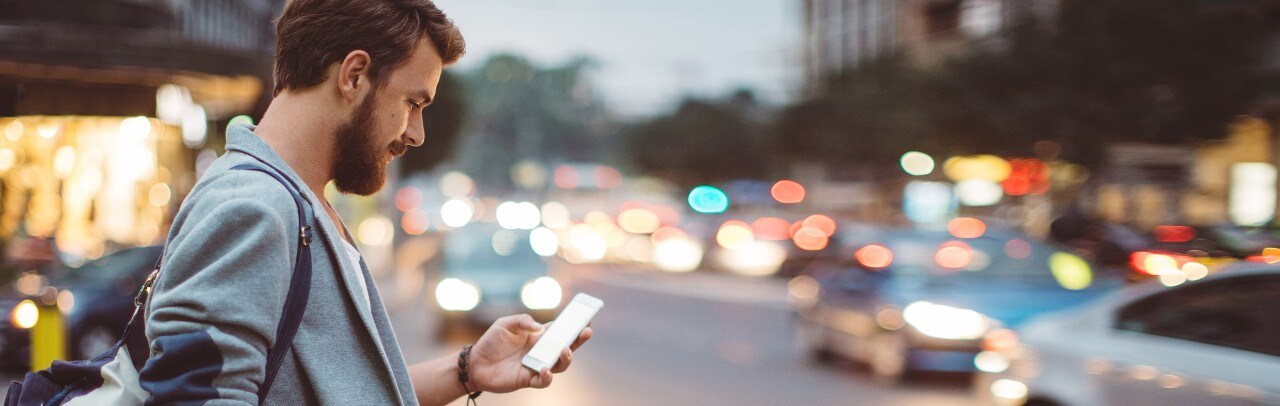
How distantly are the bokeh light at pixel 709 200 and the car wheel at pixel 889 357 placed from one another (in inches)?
1091

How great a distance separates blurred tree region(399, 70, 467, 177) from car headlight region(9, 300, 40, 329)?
74.1 feet

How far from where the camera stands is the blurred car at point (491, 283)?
15195mm

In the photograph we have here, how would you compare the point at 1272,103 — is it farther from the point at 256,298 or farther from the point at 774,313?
the point at 256,298

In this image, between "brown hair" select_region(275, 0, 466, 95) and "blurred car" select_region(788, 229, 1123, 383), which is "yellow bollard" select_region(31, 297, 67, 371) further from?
"brown hair" select_region(275, 0, 466, 95)

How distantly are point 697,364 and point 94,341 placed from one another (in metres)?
5.99

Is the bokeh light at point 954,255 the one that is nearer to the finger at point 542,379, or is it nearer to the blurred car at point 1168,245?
the blurred car at point 1168,245

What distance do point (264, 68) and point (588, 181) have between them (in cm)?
4461

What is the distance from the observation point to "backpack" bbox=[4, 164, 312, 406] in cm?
174

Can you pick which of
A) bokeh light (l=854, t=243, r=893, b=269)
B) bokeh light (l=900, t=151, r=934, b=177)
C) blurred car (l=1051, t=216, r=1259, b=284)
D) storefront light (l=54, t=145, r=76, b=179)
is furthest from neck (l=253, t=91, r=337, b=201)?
bokeh light (l=900, t=151, r=934, b=177)

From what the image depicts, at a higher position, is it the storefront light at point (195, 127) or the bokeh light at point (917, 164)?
the bokeh light at point (917, 164)

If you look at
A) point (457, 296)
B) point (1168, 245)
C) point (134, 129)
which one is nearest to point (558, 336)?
point (457, 296)

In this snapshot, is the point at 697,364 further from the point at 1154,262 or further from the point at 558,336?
the point at 558,336

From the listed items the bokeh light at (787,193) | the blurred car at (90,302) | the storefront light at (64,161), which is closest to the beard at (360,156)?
the blurred car at (90,302)

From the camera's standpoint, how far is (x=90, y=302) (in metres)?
12.3
